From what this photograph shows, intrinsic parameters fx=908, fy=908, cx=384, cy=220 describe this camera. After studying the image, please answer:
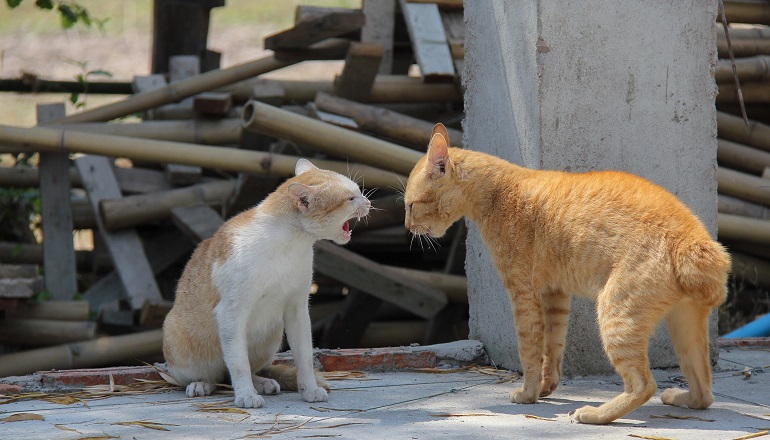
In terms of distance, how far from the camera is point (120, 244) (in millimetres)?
7539

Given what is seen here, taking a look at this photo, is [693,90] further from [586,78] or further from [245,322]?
[245,322]

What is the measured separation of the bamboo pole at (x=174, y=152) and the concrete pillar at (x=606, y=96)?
210cm

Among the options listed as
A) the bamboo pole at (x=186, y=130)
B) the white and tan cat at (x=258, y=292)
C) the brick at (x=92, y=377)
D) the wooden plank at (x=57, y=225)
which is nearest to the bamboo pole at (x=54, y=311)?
the wooden plank at (x=57, y=225)

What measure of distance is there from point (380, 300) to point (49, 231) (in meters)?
2.82

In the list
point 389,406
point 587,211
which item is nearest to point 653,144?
point 587,211

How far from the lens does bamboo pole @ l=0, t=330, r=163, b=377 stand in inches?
257

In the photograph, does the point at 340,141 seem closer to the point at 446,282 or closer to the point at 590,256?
the point at 446,282

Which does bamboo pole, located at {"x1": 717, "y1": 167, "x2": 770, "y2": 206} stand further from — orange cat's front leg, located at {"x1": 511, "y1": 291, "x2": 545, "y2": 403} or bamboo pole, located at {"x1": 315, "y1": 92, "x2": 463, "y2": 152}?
orange cat's front leg, located at {"x1": 511, "y1": 291, "x2": 545, "y2": 403}

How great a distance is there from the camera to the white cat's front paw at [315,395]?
4.19m

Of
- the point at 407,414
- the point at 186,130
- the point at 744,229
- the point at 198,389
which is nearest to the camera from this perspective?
the point at 407,414

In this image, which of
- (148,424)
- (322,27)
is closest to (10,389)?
(148,424)

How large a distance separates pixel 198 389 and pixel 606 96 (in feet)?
8.08

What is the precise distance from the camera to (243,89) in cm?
818

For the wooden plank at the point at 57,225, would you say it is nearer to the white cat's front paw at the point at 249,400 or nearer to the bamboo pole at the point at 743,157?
the white cat's front paw at the point at 249,400
